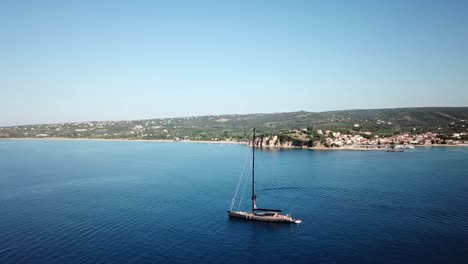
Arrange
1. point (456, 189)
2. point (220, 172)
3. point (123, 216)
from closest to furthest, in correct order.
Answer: point (123, 216) → point (456, 189) → point (220, 172)

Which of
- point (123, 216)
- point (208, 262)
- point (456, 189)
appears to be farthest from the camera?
point (456, 189)

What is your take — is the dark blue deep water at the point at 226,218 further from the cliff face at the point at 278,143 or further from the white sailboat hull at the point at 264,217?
the cliff face at the point at 278,143

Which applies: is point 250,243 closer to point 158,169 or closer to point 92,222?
point 92,222

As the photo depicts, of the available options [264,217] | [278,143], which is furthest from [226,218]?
[278,143]

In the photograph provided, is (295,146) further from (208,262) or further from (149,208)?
(208,262)

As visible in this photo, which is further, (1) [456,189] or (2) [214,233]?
(1) [456,189]

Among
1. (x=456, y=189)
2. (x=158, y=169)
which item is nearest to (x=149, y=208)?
(x=158, y=169)
